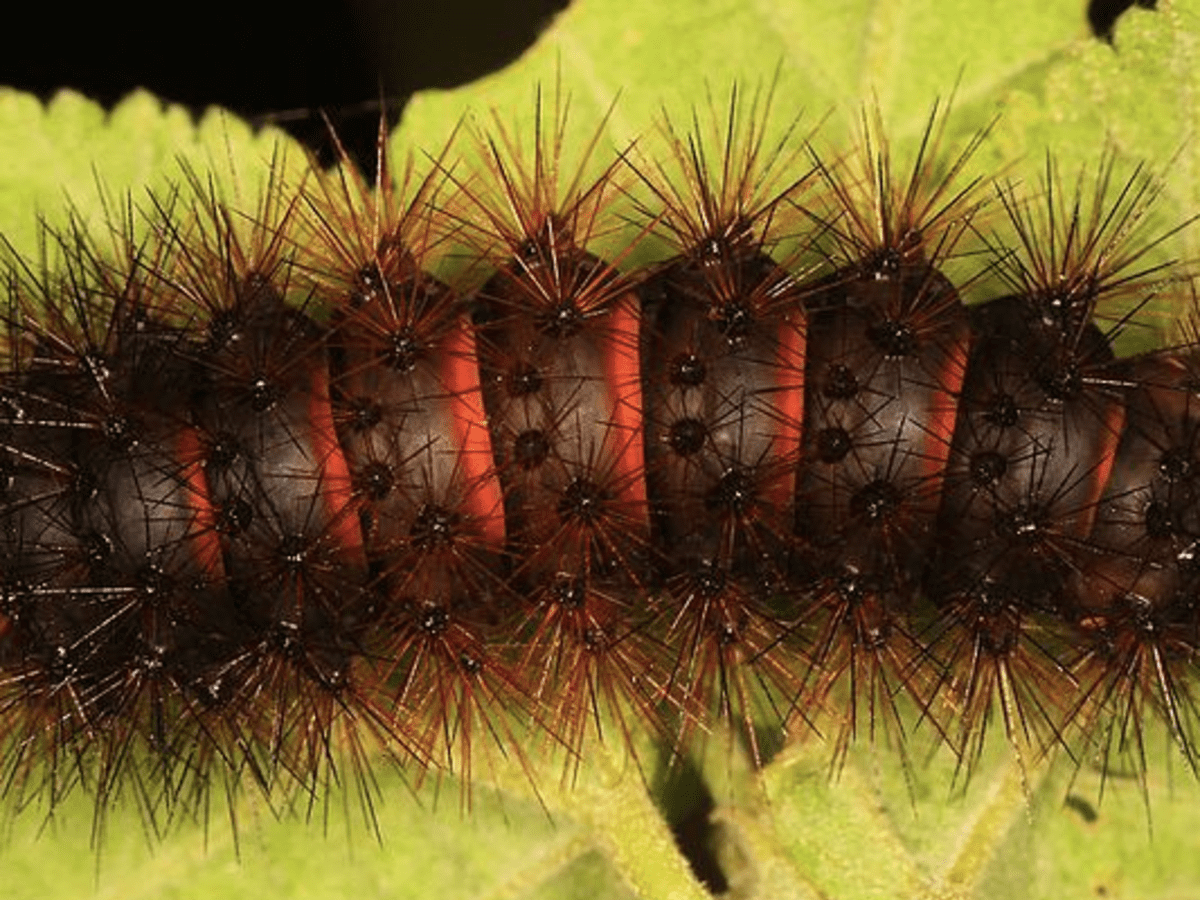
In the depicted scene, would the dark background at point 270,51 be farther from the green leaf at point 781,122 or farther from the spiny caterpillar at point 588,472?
the spiny caterpillar at point 588,472

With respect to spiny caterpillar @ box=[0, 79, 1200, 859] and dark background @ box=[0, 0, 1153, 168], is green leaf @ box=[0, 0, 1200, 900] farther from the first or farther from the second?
dark background @ box=[0, 0, 1153, 168]

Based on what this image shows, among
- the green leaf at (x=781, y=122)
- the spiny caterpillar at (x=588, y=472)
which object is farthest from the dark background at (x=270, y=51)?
the spiny caterpillar at (x=588, y=472)

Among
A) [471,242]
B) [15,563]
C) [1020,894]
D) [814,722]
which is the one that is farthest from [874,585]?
[15,563]

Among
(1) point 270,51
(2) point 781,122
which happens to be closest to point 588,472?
(2) point 781,122

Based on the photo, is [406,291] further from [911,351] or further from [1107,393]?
[1107,393]

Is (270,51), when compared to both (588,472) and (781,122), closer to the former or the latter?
(781,122)

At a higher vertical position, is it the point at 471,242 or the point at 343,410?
the point at 471,242

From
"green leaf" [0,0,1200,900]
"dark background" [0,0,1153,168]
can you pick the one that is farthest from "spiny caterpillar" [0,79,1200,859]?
"dark background" [0,0,1153,168]
